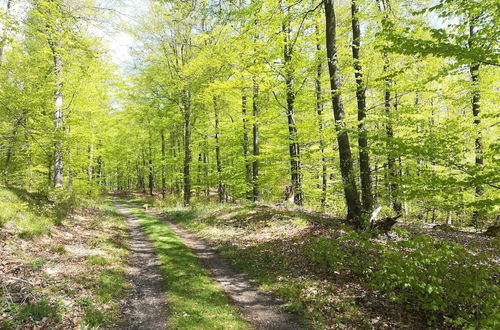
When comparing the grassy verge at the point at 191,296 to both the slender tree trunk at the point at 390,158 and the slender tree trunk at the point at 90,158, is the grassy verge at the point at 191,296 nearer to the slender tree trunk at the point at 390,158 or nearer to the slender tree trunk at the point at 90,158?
the slender tree trunk at the point at 390,158

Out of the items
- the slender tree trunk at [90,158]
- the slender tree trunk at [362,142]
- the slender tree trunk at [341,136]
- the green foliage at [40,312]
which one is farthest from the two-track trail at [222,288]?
the slender tree trunk at [90,158]

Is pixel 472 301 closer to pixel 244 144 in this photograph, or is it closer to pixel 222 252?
pixel 222 252

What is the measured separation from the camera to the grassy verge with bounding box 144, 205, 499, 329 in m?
5.78

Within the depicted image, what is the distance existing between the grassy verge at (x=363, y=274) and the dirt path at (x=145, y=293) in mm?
2842

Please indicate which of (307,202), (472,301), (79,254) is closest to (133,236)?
(79,254)

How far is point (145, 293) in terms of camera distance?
7602 mm

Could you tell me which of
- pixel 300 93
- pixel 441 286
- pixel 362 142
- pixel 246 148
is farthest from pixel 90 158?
pixel 441 286

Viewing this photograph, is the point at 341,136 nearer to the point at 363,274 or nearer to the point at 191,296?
the point at 363,274

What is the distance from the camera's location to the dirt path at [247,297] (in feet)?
20.5

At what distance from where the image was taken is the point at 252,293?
25.3 ft

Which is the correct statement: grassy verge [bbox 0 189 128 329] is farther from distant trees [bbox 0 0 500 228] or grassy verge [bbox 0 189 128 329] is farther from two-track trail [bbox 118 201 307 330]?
distant trees [bbox 0 0 500 228]

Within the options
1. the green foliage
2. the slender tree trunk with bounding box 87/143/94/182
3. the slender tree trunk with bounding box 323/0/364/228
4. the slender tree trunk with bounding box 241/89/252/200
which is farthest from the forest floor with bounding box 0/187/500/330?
the slender tree trunk with bounding box 87/143/94/182

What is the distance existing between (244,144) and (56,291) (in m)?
17.1

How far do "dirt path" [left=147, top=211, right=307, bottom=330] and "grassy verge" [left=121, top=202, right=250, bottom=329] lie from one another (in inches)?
10.9
